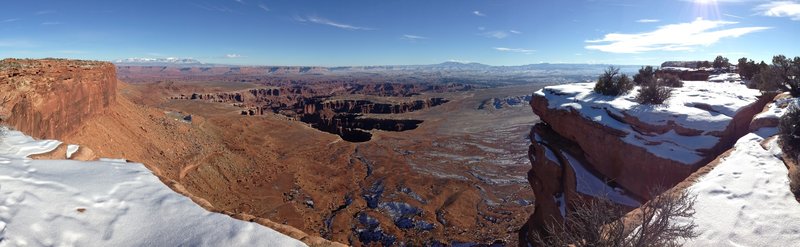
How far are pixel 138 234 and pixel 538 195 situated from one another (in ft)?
52.2

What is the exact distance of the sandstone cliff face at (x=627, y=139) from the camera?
1126 centimetres

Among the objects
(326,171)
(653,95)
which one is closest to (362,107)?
(326,171)

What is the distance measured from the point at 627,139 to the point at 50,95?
22915mm

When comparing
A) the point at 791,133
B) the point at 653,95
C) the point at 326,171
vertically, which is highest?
the point at 653,95

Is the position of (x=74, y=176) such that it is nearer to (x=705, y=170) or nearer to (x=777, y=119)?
(x=705, y=170)

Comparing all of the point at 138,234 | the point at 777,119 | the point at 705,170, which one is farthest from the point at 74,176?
the point at 777,119

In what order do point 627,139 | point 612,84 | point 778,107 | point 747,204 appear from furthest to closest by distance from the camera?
point 612,84 → point 627,139 → point 778,107 → point 747,204

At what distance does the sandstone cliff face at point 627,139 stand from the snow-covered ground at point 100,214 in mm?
8458

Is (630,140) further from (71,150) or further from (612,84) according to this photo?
(71,150)

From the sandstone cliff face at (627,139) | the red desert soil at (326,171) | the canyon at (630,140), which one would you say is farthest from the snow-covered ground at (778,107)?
the red desert soil at (326,171)

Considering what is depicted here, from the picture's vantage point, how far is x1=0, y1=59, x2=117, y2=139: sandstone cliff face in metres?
12.7

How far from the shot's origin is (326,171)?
32.2 metres

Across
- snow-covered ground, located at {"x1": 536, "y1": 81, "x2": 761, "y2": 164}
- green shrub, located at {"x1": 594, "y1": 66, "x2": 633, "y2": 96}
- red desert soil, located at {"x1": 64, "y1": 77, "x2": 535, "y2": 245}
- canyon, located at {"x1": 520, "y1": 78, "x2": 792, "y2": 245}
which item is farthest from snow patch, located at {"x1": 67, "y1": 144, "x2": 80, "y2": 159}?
green shrub, located at {"x1": 594, "y1": 66, "x2": 633, "y2": 96}

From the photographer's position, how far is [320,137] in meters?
45.6
